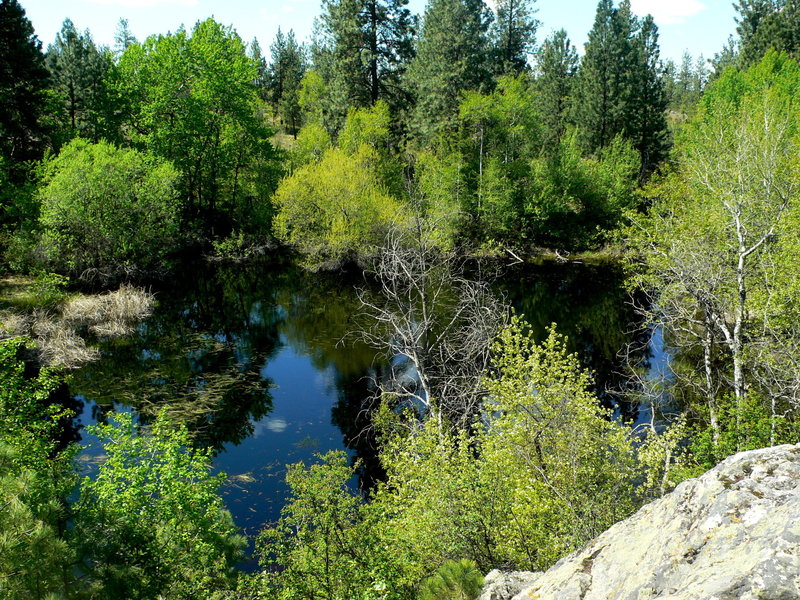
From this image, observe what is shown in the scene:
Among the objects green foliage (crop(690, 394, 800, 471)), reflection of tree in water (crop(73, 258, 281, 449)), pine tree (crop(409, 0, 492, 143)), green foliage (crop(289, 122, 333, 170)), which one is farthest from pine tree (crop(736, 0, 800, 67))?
green foliage (crop(690, 394, 800, 471))

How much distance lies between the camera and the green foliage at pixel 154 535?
802 cm

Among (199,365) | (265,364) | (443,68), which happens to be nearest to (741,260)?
(265,364)

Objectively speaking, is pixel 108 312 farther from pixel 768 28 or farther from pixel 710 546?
pixel 768 28

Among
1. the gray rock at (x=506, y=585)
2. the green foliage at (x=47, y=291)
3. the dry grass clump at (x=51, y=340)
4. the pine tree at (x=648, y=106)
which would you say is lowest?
the gray rock at (x=506, y=585)

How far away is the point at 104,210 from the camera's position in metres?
36.7

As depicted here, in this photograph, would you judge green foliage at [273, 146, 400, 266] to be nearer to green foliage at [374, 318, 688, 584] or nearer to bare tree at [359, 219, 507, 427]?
bare tree at [359, 219, 507, 427]

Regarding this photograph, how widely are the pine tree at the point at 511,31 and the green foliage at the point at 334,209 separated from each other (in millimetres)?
31567

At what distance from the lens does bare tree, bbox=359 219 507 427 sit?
1844cm

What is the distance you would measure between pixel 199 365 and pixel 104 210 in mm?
15566

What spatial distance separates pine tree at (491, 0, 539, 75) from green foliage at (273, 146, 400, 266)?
1243 inches

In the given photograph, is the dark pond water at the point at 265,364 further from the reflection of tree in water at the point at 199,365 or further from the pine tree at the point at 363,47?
the pine tree at the point at 363,47

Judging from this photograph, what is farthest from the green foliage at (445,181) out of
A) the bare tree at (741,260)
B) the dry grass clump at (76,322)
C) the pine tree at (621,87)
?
the bare tree at (741,260)

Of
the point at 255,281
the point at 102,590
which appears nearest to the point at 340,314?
the point at 255,281

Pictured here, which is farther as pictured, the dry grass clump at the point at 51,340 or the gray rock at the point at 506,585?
the dry grass clump at the point at 51,340
